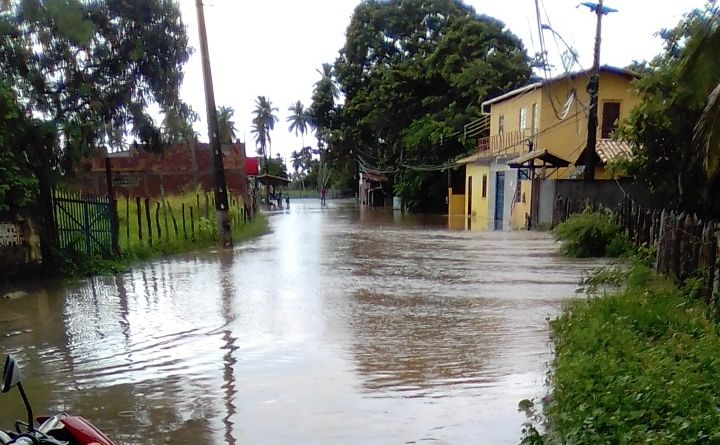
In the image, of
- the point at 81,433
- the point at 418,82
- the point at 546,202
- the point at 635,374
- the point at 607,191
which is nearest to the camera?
the point at 81,433

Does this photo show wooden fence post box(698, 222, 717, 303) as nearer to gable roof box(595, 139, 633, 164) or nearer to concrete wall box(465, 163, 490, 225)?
gable roof box(595, 139, 633, 164)

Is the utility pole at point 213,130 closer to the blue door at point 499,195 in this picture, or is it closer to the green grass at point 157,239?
the green grass at point 157,239

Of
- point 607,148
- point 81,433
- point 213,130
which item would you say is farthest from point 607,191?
point 81,433

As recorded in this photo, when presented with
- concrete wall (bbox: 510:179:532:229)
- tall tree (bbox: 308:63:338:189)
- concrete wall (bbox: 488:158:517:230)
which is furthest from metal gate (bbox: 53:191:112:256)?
tall tree (bbox: 308:63:338:189)

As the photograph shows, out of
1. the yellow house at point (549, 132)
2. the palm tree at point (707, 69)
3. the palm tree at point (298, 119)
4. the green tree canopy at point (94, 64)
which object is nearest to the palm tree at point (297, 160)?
the palm tree at point (298, 119)

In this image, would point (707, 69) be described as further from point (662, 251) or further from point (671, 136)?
point (671, 136)

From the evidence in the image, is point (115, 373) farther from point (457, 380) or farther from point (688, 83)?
point (688, 83)

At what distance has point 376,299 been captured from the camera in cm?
1005

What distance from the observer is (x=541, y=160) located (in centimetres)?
2314

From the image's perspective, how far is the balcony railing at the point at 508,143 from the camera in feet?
85.3

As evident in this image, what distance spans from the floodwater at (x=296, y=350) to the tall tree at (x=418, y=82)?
73.2ft

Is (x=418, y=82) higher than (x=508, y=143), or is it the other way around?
(x=418, y=82)

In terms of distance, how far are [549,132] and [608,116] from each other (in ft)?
7.58

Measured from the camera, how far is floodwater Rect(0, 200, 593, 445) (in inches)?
205
